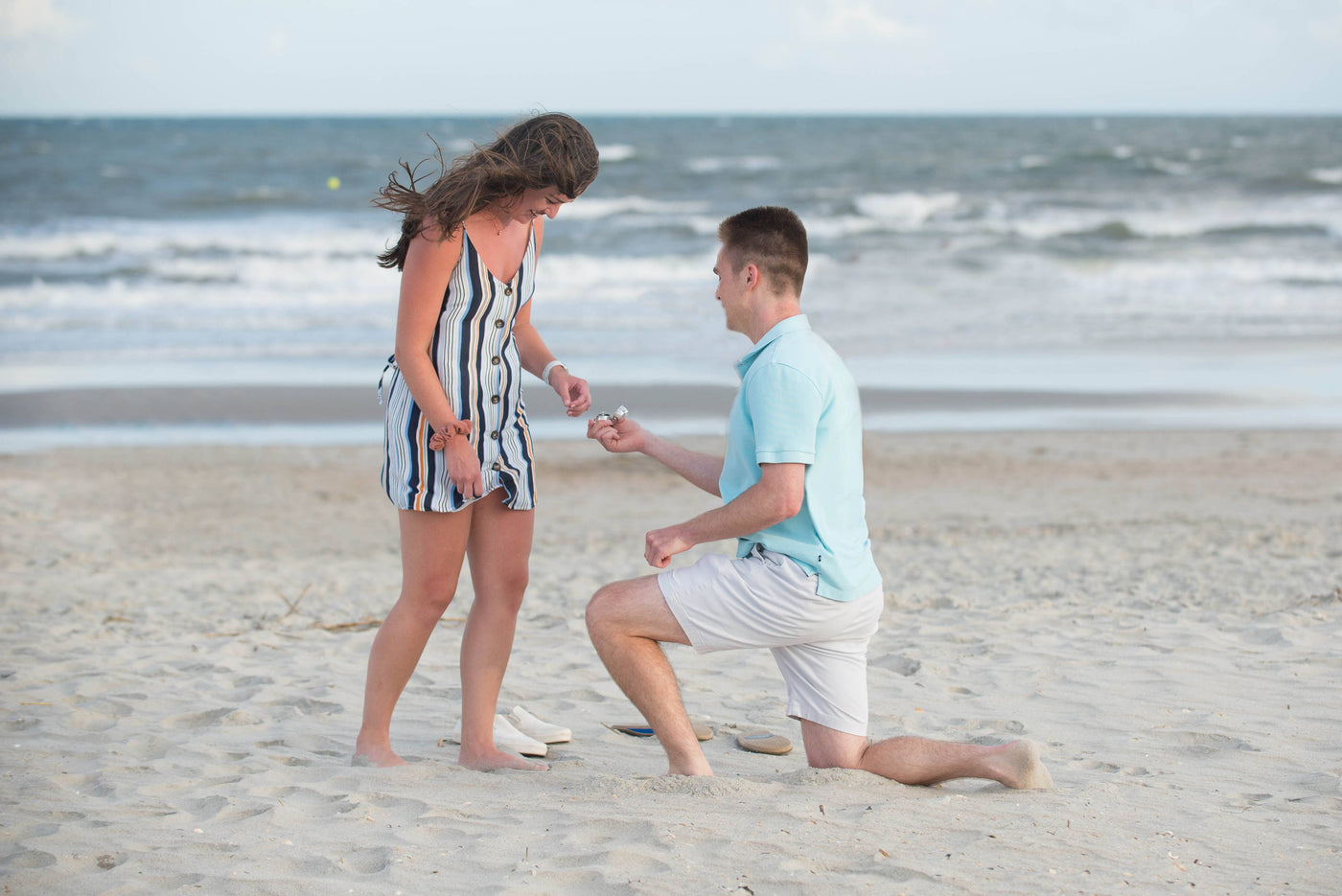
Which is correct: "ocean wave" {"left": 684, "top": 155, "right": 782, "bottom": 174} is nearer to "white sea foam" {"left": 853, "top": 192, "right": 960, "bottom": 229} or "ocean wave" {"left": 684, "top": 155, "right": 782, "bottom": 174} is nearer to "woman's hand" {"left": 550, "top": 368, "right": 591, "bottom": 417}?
"white sea foam" {"left": 853, "top": 192, "right": 960, "bottom": 229}

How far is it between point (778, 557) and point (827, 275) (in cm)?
1687

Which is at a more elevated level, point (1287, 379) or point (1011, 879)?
A: point (1287, 379)

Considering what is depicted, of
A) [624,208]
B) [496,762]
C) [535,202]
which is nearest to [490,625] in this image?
[496,762]

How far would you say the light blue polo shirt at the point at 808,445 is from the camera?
2670 mm

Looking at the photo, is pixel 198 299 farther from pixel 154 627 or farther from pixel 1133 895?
pixel 1133 895

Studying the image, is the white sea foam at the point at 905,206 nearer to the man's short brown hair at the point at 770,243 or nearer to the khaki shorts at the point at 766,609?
the man's short brown hair at the point at 770,243

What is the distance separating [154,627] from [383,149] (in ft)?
146

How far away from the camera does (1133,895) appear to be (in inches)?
92.7

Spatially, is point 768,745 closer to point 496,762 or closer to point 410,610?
point 496,762

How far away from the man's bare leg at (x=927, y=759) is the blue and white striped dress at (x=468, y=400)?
1.10 m

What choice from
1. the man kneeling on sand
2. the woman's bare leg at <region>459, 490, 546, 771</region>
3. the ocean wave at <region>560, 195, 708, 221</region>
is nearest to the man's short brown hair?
the man kneeling on sand

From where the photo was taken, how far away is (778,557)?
2.82 meters

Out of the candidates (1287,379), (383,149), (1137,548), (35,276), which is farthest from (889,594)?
(383,149)

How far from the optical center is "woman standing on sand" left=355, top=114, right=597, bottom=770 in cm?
297
